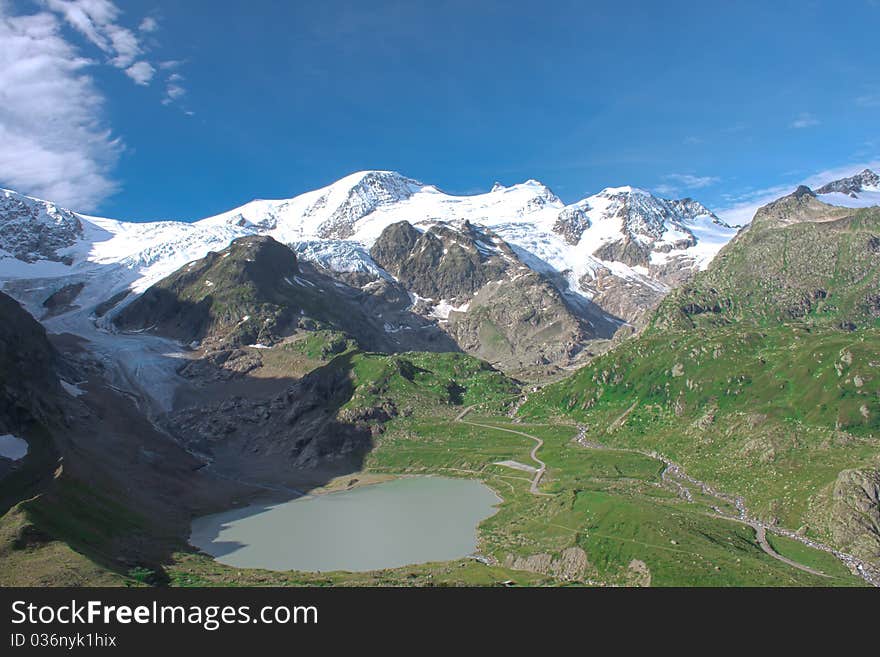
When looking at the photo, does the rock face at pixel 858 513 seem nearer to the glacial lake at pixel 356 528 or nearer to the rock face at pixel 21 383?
the glacial lake at pixel 356 528

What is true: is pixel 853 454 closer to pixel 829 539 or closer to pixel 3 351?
pixel 829 539

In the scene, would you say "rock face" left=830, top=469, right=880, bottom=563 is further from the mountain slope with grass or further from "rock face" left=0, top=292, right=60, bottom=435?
"rock face" left=0, top=292, right=60, bottom=435

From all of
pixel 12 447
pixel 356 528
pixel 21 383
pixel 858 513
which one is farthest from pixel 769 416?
pixel 21 383

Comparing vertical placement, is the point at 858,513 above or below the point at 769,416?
below

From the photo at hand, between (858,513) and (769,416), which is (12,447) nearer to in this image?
(858,513)

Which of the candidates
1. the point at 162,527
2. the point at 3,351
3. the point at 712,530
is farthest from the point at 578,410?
the point at 3,351
